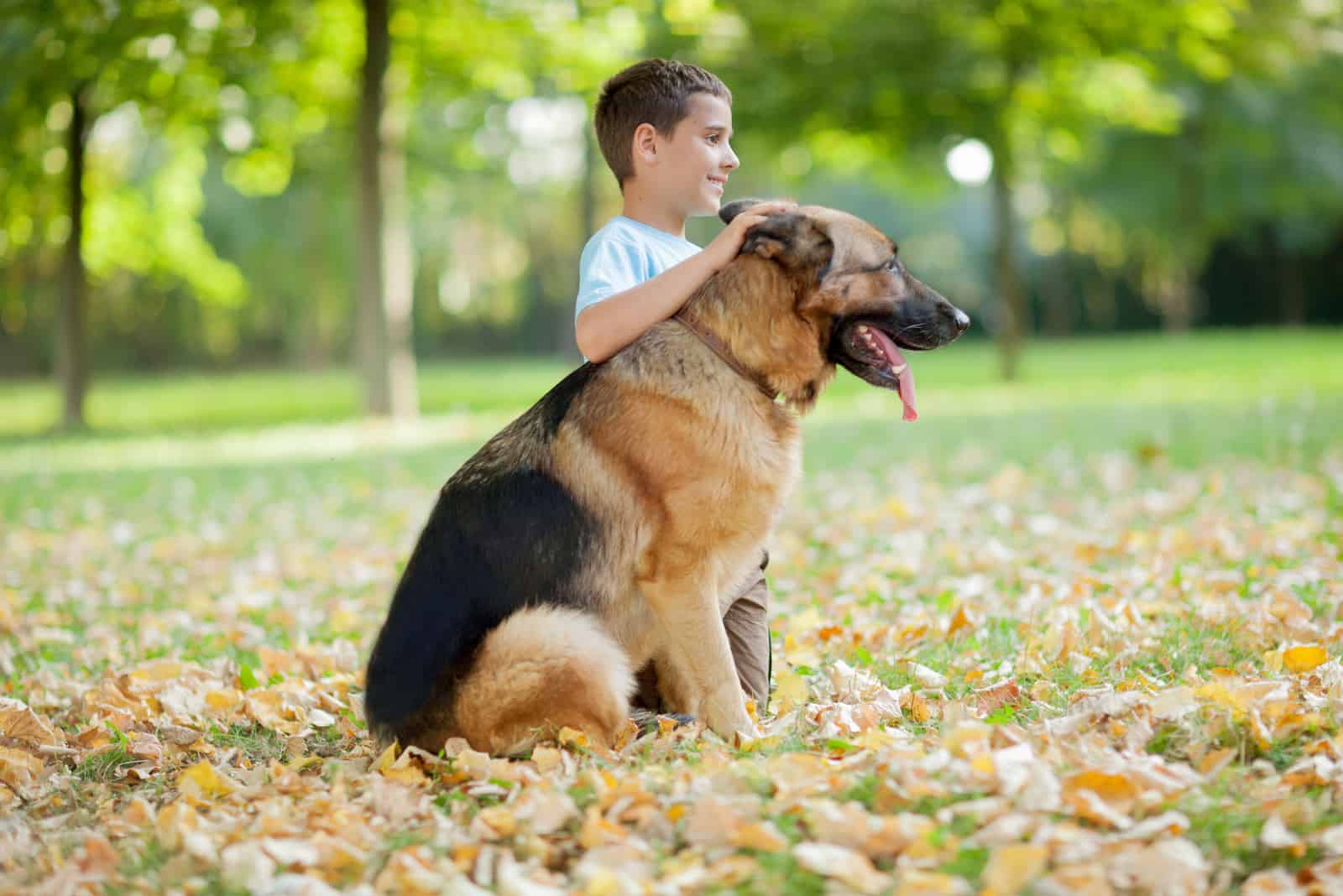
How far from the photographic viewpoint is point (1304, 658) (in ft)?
13.9

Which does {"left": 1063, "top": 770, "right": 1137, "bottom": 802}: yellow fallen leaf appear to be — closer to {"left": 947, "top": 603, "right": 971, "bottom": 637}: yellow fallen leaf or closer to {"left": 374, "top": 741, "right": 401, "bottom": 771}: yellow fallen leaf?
{"left": 374, "top": 741, "right": 401, "bottom": 771}: yellow fallen leaf

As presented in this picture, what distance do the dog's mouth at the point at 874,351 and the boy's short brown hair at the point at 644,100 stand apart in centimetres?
100

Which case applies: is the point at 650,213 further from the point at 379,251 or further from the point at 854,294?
the point at 379,251

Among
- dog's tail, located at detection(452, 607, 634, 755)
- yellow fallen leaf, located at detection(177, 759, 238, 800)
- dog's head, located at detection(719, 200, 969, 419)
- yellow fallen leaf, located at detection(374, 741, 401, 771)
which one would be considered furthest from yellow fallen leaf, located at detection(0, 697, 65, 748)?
dog's head, located at detection(719, 200, 969, 419)

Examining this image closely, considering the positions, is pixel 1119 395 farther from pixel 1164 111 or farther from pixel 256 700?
pixel 256 700

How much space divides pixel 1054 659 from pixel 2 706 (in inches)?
160

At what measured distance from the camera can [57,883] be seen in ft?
9.57

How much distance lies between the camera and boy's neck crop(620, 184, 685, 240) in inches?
173

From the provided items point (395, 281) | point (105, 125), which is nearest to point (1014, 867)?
point (395, 281)

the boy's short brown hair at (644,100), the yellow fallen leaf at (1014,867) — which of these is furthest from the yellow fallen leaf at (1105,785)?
the boy's short brown hair at (644,100)

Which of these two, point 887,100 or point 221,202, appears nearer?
point 887,100

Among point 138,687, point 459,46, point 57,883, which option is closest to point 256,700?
point 138,687

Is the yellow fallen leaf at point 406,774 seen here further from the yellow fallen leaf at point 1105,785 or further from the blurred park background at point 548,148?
the blurred park background at point 548,148

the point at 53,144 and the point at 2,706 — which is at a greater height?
the point at 53,144
